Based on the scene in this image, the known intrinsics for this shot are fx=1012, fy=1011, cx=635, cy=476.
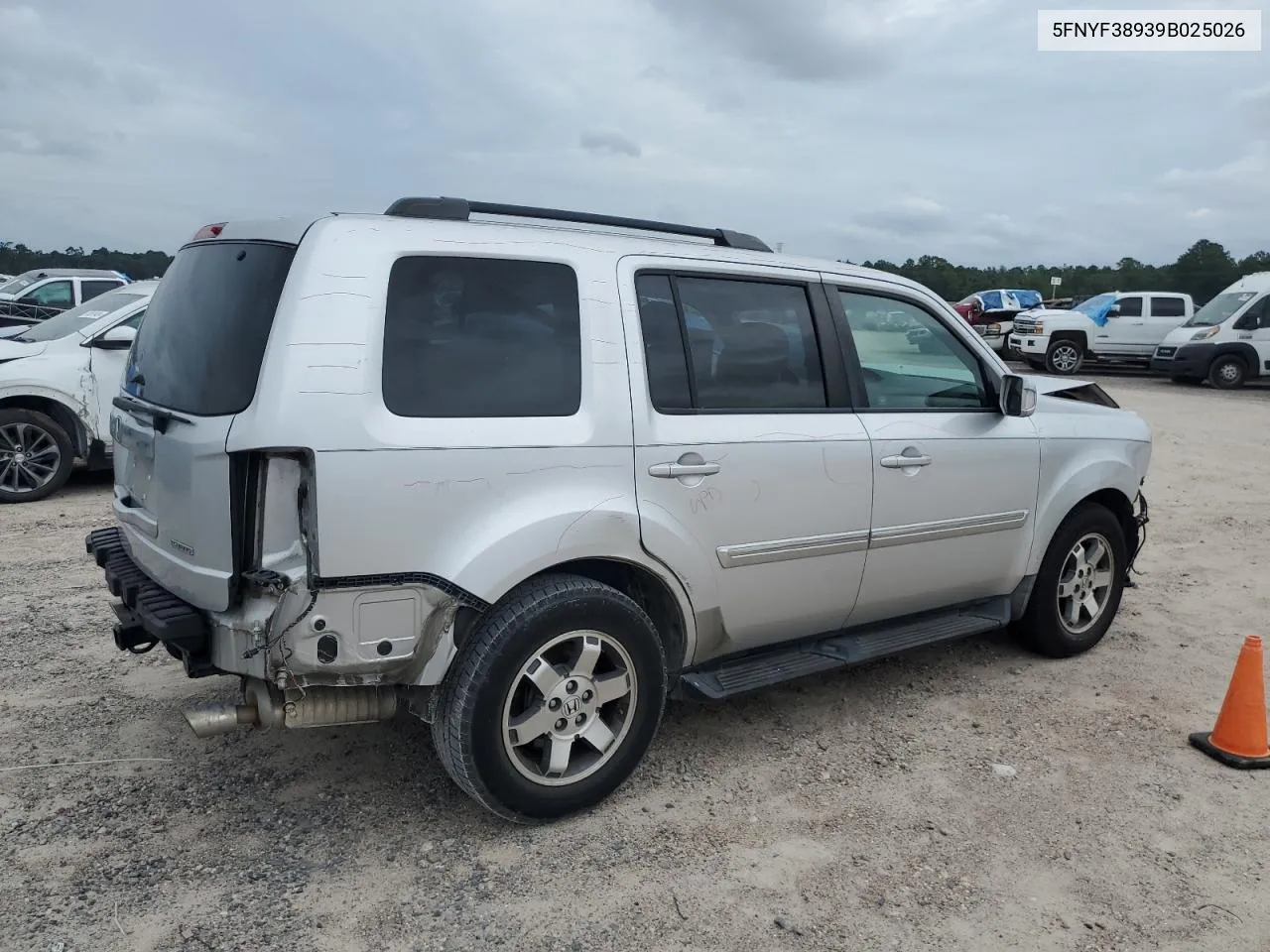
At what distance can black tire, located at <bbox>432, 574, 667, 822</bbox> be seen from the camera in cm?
306

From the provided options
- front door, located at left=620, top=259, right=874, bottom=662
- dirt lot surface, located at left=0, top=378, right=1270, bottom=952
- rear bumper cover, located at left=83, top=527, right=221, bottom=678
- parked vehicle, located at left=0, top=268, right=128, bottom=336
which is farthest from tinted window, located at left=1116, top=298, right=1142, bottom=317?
rear bumper cover, located at left=83, top=527, right=221, bottom=678

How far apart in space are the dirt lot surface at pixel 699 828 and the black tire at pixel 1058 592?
0.50ft

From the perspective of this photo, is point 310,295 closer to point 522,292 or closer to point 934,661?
point 522,292

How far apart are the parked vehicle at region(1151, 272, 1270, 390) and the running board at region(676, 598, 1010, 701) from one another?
17.3 metres

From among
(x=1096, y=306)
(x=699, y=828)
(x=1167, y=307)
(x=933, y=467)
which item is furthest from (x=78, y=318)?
(x=1167, y=307)

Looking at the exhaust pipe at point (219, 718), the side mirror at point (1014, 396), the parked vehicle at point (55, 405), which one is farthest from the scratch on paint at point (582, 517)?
the parked vehicle at point (55, 405)

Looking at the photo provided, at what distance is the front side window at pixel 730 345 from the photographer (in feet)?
11.5

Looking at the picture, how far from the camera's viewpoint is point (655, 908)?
291 centimetres

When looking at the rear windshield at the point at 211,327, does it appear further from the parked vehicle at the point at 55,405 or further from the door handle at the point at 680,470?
the parked vehicle at the point at 55,405

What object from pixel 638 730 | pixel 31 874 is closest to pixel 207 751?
pixel 31 874

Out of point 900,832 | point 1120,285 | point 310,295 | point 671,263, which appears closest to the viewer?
point 310,295

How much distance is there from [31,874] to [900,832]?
2692 mm

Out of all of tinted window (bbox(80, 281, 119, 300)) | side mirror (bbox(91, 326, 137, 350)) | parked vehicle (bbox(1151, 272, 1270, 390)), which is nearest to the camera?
side mirror (bbox(91, 326, 137, 350))

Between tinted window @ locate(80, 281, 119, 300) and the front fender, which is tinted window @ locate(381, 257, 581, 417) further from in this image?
tinted window @ locate(80, 281, 119, 300)
